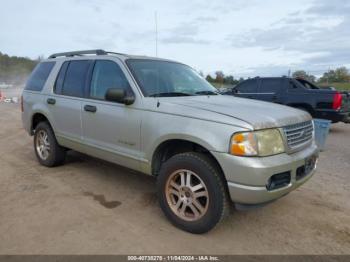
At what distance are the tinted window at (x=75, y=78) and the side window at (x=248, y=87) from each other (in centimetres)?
714

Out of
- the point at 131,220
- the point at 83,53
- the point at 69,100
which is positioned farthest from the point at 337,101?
the point at 131,220

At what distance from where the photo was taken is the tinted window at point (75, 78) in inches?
179

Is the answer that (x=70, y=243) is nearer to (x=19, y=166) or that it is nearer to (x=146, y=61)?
(x=146, y=61)

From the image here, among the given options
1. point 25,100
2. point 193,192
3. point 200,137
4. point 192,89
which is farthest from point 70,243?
point 25,100

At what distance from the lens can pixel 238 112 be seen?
121 inches

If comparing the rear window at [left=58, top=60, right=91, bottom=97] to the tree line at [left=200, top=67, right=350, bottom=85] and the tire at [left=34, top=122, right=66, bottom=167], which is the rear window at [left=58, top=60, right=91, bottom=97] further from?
the tree line at [left=200, top=67, right=350, bottom=85]

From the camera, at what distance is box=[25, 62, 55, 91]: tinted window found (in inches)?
211

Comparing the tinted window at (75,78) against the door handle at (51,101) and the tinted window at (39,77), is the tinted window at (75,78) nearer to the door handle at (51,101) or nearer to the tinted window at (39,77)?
the door handle at (51,101)

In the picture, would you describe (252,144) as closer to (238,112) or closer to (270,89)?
(238,112)

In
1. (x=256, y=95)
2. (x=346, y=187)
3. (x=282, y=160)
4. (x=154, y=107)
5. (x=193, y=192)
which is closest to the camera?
(x=282, y=160)

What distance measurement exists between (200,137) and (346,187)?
115 inches

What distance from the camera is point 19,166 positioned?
5.45m

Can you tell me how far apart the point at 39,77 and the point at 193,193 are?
395cm

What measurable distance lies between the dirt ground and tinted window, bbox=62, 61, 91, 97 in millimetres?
1379
